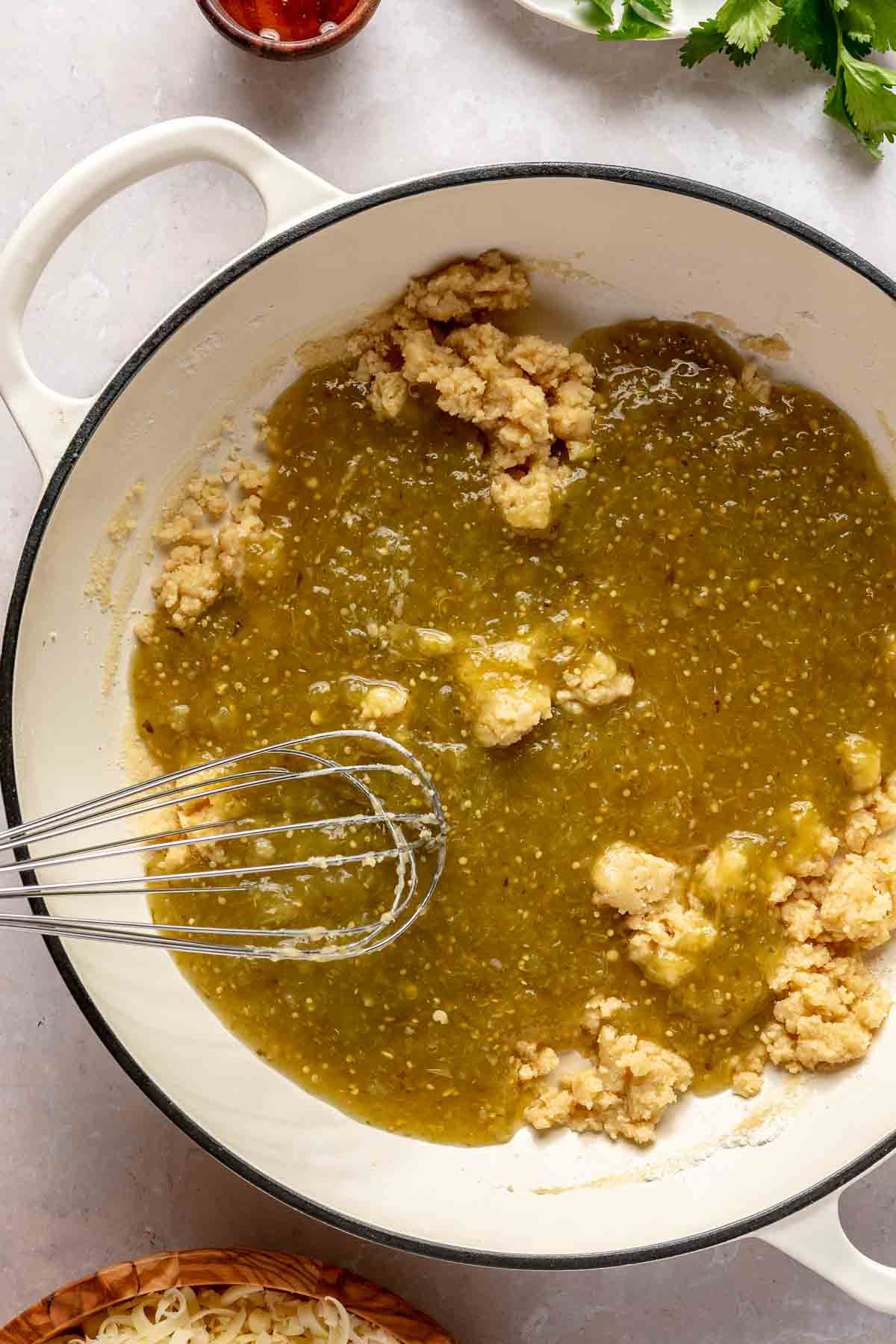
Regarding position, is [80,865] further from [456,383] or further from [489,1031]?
[456,383]

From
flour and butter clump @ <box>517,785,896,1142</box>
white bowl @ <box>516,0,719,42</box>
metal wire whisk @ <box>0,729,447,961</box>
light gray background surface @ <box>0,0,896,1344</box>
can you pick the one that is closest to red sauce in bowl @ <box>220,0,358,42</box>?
light gray background surface @ <box>0,0,896,1344</box>

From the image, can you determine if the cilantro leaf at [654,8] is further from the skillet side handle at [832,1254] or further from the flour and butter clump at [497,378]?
the skillet side handle at [832,1254]

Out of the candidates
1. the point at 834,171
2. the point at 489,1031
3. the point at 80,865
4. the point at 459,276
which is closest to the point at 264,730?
the point at 80,865

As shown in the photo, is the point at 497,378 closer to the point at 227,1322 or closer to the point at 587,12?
the point at 587,12

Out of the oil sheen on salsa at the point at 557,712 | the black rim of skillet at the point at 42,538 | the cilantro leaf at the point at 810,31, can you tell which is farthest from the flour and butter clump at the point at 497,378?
the cilantro leaf at the point at 810,31

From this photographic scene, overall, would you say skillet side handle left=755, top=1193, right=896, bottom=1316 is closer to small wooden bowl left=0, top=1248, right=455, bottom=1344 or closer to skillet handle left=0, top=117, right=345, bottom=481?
small wooden bowl left=0, top=1248, right=455, bottom=1344

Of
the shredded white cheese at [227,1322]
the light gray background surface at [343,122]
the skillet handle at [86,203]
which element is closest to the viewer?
the skillet handle at [86,203]

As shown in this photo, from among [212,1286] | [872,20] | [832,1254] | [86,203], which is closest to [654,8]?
[872,20]
